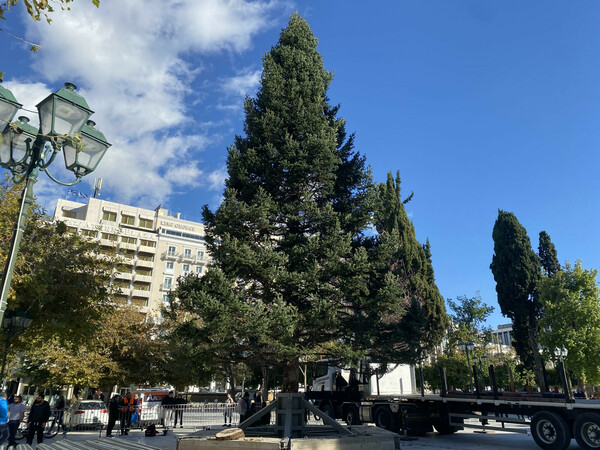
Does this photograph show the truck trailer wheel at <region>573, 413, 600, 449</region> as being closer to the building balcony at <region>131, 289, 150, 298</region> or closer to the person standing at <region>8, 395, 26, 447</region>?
the person standing at <region>8, 395, 26, 447</region>

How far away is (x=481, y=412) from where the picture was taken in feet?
47.4

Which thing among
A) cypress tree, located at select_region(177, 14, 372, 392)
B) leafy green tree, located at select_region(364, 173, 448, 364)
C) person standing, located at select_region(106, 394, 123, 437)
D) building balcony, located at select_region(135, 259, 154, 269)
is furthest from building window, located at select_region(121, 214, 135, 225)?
leafy green tree, located at select_region(364, 173, 448, 364)

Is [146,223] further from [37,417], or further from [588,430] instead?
[588,430]

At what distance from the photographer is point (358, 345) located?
→ 1474cm

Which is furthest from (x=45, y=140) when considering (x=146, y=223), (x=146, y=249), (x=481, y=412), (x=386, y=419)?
(x=146, y=223)

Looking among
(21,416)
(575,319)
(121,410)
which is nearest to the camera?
(21,416)

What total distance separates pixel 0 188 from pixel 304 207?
1009 cm

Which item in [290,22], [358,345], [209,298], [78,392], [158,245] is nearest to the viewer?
[209,298]

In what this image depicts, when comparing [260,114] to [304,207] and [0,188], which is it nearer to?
[304,207]

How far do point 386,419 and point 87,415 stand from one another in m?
15.0

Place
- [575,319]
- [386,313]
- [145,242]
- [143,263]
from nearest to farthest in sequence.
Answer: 1. [386,313]
2. [575,319]
3. [143,263]
4. [145,242]

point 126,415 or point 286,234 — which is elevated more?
point 286,234

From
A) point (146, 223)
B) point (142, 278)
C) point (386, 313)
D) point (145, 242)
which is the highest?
point (146, 223)

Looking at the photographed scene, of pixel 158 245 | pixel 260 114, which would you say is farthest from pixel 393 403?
pixel 158 245
